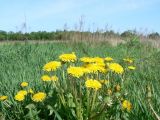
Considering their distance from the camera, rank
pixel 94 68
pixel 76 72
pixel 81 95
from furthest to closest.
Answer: pixel 81 95 < pixel 94 68 < pixel 76 72

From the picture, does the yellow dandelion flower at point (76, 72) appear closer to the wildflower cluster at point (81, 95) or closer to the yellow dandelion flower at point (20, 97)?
the wildflower cluster at point (81, 95)

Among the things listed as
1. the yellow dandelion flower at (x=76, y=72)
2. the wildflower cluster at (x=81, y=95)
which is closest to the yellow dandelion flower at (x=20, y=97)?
the wildflower cluster at (x=81, y=95)

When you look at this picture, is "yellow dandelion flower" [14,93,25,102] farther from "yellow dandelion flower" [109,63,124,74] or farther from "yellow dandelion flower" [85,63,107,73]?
"yellow dandelion flower" [109,63,124,74]

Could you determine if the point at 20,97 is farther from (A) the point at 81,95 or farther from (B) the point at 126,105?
(B) the point at 126,105

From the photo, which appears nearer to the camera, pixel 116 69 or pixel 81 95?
pixel 116 69

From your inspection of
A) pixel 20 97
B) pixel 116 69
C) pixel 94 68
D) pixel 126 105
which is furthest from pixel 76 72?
pixel 20 97

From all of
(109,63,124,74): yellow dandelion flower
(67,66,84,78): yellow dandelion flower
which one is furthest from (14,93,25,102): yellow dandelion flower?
(109,63,124,74): yellow dandelion flower

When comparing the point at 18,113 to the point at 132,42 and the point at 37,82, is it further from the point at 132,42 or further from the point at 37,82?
the point at 132,42

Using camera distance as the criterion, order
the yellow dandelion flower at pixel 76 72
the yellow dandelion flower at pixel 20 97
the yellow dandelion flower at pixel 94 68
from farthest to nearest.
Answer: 1. the yellow dandelion flower at pixel 20 97
2. the yellow dandelion flower at pixel 94 68
3. the yellow dandelion flower at pixel 76 72

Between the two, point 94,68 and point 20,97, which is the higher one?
point 94,68

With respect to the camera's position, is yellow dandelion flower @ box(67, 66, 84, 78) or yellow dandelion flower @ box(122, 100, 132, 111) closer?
yellow dandelion flower @ box(67, 66, 84, 78)

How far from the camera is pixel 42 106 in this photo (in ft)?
10.4

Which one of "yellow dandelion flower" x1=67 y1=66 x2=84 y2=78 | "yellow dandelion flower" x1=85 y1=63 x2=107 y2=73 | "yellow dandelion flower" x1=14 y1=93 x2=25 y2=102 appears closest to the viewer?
"yellow dandelion flower" x1=67 y1=66 x2=84 y2=78

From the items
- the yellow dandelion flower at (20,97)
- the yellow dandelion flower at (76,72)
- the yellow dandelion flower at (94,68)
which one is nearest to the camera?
the yellow dandelion flower at (76,72)
